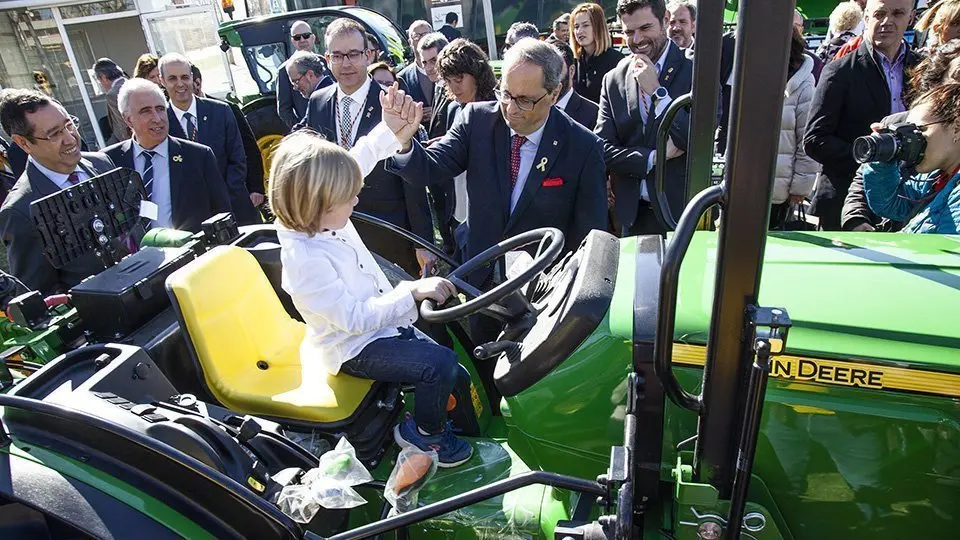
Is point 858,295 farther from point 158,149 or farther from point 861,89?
point 158,149

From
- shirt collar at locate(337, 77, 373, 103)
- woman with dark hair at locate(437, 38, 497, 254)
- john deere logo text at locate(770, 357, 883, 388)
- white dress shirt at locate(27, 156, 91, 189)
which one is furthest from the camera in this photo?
shirt collar at locate(337, 77, 373, 103)

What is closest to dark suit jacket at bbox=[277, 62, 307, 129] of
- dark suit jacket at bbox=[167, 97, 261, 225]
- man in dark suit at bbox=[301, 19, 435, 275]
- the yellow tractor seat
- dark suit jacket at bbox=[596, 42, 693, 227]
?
dark suit jacket at bbox=[167, 97, 261, 225]

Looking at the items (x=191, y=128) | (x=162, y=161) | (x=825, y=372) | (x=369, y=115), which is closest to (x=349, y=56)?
(x=369, y=115)

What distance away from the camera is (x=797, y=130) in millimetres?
3660

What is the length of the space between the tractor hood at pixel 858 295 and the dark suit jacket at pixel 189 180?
2641mm

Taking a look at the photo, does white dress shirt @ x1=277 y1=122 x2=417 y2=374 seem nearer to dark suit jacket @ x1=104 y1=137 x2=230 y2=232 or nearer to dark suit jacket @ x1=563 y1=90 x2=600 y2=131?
dark suit jacket @ x1=104 y1=137 x2=230 y2=232

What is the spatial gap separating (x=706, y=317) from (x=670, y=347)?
395 mm

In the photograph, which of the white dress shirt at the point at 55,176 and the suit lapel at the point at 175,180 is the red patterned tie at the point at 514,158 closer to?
the suit lapel at the point at 175,180

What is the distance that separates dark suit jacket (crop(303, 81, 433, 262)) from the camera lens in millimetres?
2368

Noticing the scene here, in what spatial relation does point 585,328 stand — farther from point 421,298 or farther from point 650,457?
Answer: point 421,298

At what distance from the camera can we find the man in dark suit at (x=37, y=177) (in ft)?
8.94

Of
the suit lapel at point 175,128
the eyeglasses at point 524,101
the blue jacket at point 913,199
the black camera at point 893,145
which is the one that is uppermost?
the eyeglasses at point 524,101

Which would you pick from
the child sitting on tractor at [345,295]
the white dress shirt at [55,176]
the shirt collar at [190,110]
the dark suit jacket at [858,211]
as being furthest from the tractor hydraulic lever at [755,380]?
the shirt collar at [190,110]

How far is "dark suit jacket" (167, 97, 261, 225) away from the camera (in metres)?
4.17
